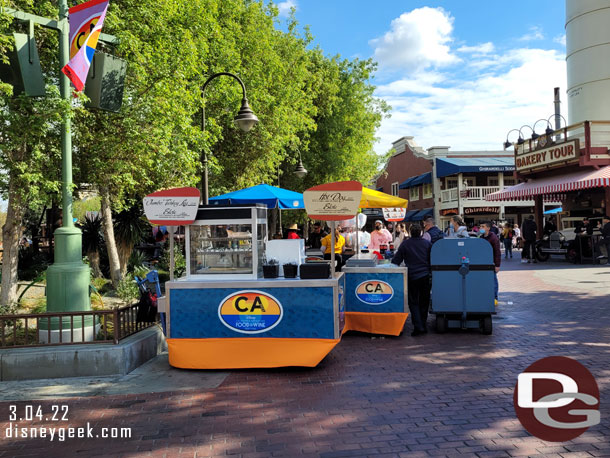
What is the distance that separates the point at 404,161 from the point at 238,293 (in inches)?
1719

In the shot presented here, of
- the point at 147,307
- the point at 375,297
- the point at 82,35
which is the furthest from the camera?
the point at 375,297

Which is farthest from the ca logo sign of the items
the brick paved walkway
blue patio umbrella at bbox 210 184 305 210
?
blue patio umbrella at bbox 210 184 305 210

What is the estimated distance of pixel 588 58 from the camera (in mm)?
26078

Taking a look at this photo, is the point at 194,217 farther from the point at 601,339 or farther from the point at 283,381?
the point at 601,339

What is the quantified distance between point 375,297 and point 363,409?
3.32m

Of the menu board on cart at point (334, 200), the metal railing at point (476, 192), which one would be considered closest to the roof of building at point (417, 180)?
the metal railing at point (476, 192)

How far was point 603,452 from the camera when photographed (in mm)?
3693

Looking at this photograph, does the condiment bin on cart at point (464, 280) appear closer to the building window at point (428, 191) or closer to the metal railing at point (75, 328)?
the metal railing at point (75, 328)

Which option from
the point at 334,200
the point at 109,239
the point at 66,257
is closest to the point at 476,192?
the point at 109,239

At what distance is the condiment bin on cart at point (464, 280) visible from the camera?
7.70 metres

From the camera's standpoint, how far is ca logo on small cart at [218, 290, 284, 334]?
6137mm

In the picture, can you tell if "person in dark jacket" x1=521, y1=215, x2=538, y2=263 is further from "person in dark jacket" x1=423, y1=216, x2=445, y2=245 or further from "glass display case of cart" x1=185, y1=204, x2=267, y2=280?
"glass display case of cart" x1=185, y1=204, x2=267, y2=280

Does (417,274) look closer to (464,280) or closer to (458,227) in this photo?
(464,280)

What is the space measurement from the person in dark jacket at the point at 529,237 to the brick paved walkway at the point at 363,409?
1408 centimetres
